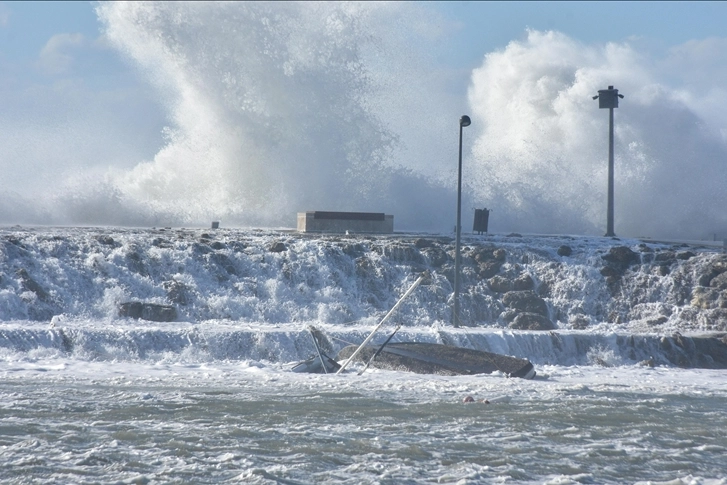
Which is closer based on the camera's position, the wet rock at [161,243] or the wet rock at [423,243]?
the wet rock at [161,243]

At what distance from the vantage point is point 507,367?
18.1m

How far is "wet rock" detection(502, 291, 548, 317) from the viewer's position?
28.2m

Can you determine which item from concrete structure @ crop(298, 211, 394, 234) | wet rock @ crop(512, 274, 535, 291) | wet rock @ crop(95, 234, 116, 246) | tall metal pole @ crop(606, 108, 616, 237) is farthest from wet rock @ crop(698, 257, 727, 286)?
wet rock @ crop(95, 234, 116, 246)

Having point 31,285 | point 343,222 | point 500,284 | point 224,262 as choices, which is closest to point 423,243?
point 500,284

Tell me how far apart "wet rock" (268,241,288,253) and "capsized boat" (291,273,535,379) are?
11.5m

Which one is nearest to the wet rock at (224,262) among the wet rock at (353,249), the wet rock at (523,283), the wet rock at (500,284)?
the wet rock at (353,249)

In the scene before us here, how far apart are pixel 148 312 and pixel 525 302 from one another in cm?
1142

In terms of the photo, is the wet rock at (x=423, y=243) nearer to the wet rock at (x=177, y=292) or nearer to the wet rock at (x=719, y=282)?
the wet rock at (x=177, y=292)

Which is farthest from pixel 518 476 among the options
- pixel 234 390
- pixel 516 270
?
pixel 516 270

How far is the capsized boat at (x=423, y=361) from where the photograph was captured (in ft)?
58.8

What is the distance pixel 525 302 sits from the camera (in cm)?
2844

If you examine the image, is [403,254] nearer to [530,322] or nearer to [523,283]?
[523,283]

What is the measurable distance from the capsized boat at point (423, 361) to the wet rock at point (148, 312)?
290 inches

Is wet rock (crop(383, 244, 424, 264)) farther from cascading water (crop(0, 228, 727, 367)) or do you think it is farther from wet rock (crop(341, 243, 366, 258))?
wet rock (crop(341, 243, 366, 258))
